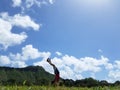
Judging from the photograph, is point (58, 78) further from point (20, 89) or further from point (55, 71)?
point (20, 89)

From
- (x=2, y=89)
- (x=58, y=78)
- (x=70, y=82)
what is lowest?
(x=2, y=89)

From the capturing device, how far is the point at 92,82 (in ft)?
92.7

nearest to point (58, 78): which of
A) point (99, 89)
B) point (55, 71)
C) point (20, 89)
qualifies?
point (55, 71)

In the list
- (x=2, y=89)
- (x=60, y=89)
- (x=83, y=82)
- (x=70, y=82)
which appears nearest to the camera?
(x=2, y=89)

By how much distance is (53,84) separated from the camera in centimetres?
1673

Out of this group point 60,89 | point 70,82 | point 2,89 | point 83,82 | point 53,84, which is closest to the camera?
point 2,89

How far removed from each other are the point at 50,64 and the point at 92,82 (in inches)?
434

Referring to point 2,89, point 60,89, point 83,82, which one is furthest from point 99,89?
point 83,82

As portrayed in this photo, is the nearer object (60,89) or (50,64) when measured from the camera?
(60,89)

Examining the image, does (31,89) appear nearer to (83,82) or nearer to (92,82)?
(92,82)

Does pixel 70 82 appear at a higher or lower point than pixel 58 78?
higher

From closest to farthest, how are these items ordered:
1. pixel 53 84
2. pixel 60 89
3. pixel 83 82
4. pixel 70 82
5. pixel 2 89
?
pixel 2 89 → pixel 60 89 → pixel 53 84 → pixel 70 82 → pixel 83 82

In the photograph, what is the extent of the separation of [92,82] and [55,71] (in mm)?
10907

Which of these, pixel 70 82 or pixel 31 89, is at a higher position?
pixel 70 82
